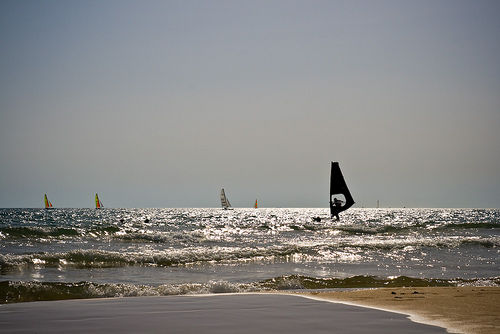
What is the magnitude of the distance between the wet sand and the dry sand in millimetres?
378

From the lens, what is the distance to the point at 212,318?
211 inches

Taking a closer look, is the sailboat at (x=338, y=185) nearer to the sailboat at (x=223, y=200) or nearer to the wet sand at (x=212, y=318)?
the wet sand at (x=212, y=318)

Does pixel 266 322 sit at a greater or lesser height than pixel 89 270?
greater

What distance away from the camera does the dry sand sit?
507 centimetres

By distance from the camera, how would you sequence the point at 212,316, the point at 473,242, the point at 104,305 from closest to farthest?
the point at 212,316
the point at 104,305
the point at 473,242

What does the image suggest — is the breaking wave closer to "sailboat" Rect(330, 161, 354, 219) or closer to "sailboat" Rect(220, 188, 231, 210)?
"sailboat" Rect(330, 161, 354, 219)

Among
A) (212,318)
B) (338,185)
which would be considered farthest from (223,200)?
(212,318)

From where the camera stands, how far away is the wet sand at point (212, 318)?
4688mm

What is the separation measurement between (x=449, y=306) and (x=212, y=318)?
145 inches

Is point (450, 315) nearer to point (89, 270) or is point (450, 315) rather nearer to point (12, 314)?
point (12, 314)

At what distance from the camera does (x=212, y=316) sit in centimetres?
550

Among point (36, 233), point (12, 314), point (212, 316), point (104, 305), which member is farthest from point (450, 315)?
point (36, 233)

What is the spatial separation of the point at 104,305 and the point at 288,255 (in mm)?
13586

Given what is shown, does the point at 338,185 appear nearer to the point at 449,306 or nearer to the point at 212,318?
the point at 449,306
